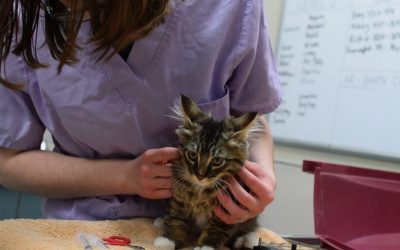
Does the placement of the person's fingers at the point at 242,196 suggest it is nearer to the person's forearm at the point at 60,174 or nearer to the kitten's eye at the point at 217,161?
the kitten's eye at the point at 217,161

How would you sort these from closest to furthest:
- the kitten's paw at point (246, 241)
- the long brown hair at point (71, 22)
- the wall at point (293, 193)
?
the long brown hair at point (71, 22), the kitten's paw at point (246, 241), the wall at point (293, 193)

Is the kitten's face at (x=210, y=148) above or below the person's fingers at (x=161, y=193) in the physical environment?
above

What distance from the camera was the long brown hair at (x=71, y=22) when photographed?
71cm

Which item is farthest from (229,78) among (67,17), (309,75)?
(309,75)

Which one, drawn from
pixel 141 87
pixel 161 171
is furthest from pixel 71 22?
pixel 161 171

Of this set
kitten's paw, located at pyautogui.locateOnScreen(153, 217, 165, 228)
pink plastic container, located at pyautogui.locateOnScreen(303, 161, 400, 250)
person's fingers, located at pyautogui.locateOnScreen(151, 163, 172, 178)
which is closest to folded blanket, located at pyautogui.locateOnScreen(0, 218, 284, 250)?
kitten's paw, located at pyautogui.locateOnScreen(153, 217, 165, 228)

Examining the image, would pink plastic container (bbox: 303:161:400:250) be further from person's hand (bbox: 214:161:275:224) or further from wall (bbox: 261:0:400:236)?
wall (bbox: 261:0:400:236)

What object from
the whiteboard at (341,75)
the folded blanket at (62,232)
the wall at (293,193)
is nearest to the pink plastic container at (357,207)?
the folded blanket at (62,232)

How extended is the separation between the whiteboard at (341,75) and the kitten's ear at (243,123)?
982mm

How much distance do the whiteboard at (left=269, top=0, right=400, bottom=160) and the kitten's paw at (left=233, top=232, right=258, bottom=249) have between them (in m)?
0.92

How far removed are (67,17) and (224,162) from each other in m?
0.38

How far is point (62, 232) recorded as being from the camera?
83 centimetres

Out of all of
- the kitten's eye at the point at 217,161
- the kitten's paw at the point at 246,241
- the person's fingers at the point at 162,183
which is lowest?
the kitten's paw at the point at 246,241

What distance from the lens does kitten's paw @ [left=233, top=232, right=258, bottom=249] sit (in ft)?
3.11
